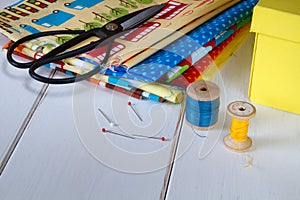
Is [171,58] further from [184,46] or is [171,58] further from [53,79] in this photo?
[53,79]

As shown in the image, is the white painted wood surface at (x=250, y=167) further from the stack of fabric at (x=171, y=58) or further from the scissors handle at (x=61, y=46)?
the scissors handle at (x=61, y=46)

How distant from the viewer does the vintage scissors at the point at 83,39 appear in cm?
76

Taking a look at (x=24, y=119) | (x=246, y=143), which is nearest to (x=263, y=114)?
(x=246, y=143)

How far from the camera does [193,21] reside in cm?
87

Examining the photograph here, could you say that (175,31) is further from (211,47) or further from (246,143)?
(246,143)

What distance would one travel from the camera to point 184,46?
812mm

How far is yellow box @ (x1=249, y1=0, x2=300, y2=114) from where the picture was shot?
2.30 ft

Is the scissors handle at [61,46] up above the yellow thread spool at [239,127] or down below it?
above

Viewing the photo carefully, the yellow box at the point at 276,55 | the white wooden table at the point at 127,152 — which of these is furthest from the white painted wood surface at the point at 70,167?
the yellow box at the point at 276,55

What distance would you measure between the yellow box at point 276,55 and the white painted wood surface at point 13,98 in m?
0.34

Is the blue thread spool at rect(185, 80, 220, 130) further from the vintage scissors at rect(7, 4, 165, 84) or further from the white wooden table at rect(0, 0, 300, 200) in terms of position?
the vintage scissors at rect(7, 4, 165, 84)

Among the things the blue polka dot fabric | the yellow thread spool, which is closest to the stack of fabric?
the blue polka dot fabric

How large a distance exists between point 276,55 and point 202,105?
0.43 feet

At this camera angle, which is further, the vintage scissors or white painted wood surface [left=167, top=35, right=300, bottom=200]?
the vintage scissors
